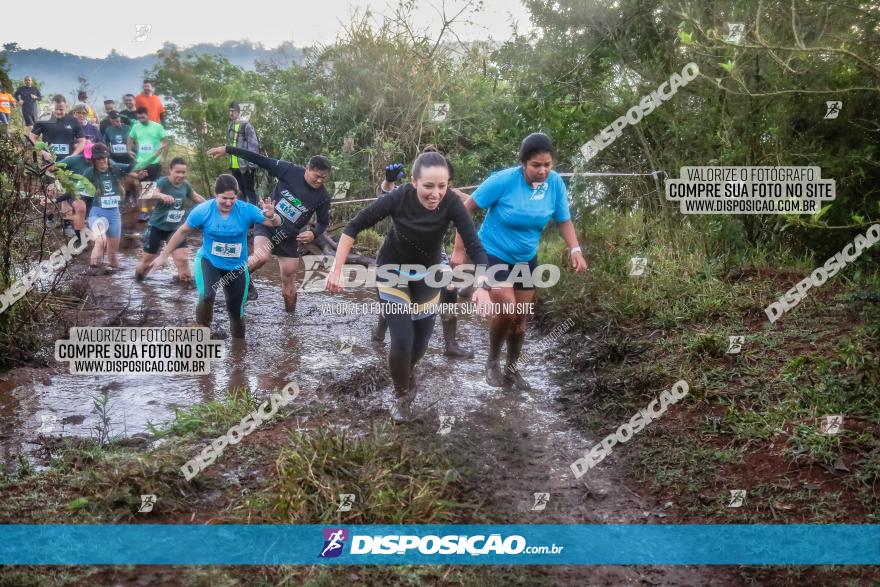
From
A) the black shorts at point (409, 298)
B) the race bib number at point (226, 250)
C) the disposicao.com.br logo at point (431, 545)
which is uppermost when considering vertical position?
the race bib number at point (226, 250)

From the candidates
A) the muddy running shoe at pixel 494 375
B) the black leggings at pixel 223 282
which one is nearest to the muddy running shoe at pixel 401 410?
the muddy running shoe at pixel 494 375

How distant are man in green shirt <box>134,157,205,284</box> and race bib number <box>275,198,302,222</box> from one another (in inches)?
62.1

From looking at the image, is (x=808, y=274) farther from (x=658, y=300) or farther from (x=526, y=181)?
(x=526, y=181)

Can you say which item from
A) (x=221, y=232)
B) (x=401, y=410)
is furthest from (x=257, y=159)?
(x=401, y=410)

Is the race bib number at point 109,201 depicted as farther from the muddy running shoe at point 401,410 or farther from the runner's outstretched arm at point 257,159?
the muddy running shoe at point 401,410

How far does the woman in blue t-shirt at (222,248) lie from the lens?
7.41 meters

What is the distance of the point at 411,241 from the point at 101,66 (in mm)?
13289

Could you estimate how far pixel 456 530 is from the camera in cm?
408

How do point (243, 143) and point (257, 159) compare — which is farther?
point (243, 143)

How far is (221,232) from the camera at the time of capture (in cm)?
739

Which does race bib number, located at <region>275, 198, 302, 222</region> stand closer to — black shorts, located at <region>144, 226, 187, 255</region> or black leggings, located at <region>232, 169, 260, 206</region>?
black shorts, located at <region>144, 226, 187, 255</region>

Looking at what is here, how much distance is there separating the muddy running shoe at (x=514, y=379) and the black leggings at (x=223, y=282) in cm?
297

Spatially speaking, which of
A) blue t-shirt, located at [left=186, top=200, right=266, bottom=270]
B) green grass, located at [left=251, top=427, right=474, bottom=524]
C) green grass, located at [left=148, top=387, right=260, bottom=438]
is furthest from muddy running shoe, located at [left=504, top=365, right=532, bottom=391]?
blue t-shirt, located at [left=186, top=200, right=266, bottom=270]

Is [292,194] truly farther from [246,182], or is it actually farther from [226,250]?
[246,182]
